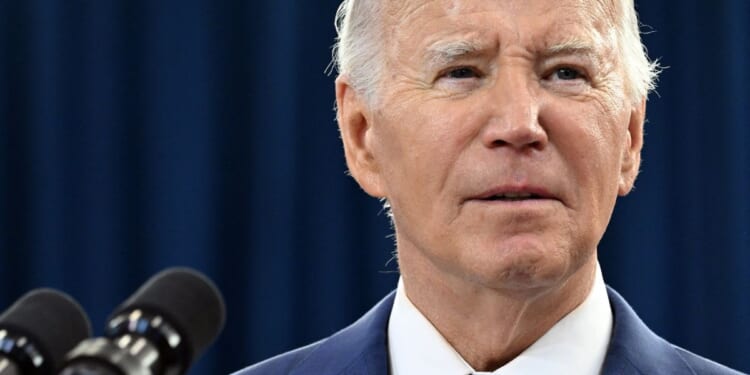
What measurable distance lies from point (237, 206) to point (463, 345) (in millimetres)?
1236

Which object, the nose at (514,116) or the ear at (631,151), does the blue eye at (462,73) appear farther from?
the ear at (631,151)

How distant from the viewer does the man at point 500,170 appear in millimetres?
1501

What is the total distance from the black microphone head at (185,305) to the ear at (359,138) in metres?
0.74

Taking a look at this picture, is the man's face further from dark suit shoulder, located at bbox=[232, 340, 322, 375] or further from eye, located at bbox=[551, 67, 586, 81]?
dark suit shoulder, located at bbox=[232, 340, 322, 375]

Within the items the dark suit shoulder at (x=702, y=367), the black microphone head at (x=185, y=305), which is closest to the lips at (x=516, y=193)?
the dark suit shoulder at (x=702, y=367)

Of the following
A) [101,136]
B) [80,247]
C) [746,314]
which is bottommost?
[746,314]

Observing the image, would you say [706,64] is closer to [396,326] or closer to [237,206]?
[237,206]

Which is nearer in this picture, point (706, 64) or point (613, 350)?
point (613, 350)

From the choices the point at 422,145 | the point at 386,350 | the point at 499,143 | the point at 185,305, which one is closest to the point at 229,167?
the point at 386,350

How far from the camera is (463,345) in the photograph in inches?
66.0

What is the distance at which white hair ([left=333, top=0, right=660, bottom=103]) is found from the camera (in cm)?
169

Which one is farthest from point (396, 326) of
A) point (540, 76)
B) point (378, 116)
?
point (540, 76)

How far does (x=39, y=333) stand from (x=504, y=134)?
736 mm

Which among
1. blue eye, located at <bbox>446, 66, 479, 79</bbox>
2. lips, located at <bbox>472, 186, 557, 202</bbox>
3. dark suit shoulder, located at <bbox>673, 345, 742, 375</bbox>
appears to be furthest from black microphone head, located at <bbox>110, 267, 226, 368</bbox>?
dark suit shoulder, located at <bbox>673, 345, 742, 375</bbox>
